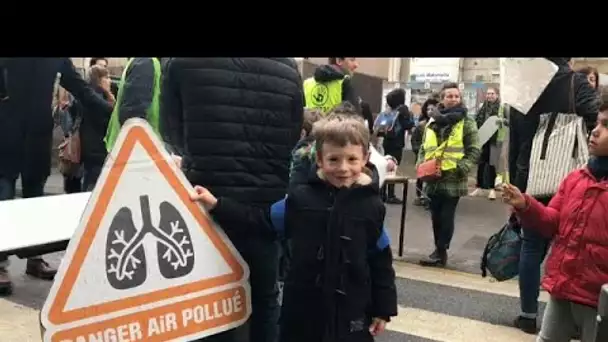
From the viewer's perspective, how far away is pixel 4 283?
384cm

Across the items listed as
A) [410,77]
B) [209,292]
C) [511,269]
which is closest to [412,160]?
[410,77]

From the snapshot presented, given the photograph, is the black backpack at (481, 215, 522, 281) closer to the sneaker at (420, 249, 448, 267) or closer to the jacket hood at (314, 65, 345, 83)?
the sneaker at (420, 249, 448, 267)

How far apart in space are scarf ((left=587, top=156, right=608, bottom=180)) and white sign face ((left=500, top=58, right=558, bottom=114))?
89 centimetres

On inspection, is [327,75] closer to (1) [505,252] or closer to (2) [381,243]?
(1) [505,252]

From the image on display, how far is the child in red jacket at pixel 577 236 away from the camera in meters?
2.62

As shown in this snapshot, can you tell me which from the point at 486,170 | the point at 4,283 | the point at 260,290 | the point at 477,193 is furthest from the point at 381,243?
the point at 477,193

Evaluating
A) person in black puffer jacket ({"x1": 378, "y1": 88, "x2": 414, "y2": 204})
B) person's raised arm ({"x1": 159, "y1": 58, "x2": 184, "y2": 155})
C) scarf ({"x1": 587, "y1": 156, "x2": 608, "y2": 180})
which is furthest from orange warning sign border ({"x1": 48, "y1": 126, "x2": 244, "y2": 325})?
person in black puffer jacket ({"x1": 378, "y1": 88, "x2": 414, "y2": 204})

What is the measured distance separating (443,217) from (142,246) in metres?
3.62

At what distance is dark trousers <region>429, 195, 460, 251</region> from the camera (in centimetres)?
505

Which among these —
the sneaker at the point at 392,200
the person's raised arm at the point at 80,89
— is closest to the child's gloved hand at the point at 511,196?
the person's raised arm at the point at 80,89

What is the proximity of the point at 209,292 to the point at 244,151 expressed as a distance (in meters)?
0.51

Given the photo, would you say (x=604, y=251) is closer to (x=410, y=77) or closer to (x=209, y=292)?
(x=209, y=292)

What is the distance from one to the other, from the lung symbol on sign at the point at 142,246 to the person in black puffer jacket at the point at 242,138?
0.20m
